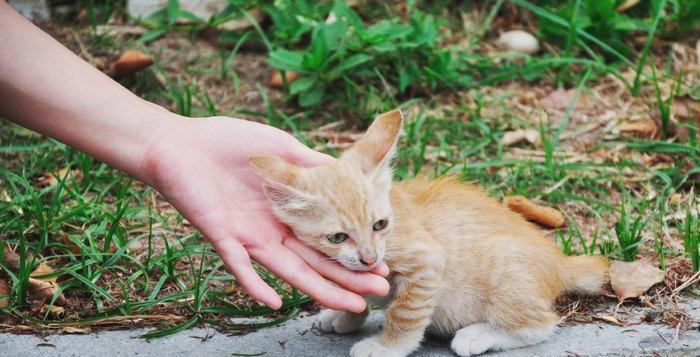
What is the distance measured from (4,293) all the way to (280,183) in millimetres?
1321

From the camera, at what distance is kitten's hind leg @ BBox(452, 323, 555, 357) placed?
295cm

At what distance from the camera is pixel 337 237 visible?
2.79 metres

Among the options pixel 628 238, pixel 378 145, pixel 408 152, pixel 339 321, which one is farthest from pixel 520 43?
pixel 339 321

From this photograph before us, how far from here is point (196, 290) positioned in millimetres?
3154

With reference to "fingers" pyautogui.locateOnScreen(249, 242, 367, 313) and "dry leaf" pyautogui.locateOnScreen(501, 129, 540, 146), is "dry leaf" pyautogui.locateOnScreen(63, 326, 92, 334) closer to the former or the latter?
"fingers" pyautogui.locateOnScreen(249, 242, 367, 313)

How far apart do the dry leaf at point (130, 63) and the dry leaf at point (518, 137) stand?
2.18 m

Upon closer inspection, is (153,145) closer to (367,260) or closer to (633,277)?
(367,260)

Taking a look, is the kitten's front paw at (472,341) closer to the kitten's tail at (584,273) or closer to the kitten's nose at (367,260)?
the kitten's tail at (584,273)

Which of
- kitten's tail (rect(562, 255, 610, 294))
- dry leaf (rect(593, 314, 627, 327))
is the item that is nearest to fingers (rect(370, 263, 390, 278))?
kitten's tail (rect(562, 255, 610, 294))

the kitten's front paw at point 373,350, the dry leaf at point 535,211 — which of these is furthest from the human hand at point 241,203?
the dry leaf at point 535,211

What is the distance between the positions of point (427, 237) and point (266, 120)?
2216 millimetres

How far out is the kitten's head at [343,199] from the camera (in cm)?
275

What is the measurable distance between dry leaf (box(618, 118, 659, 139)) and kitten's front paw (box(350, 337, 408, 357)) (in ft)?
8.17

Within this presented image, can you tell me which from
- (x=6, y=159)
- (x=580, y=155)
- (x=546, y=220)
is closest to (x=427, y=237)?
(x=546, y=220)
